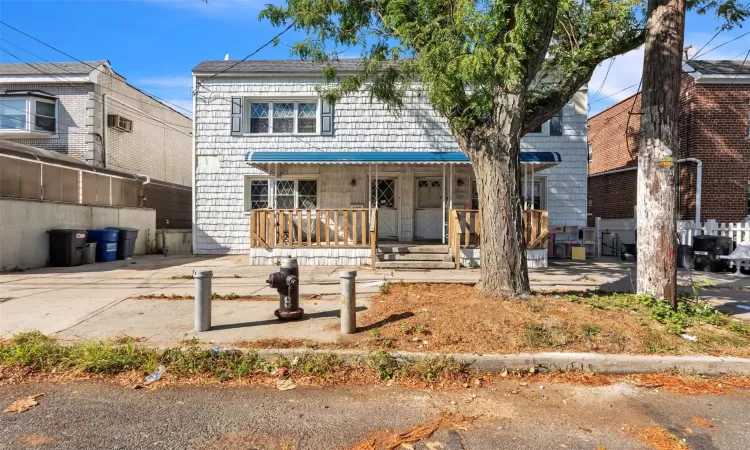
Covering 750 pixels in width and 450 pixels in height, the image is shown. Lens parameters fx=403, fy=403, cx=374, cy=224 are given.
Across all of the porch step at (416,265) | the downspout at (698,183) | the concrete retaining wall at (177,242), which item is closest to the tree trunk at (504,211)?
the porch step at (416,265)

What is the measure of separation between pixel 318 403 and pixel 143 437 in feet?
4.41

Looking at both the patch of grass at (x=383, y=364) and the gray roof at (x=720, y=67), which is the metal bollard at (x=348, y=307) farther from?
the gray roof at (x=720, y=67)

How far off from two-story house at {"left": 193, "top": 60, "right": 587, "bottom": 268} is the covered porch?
0.15 feet

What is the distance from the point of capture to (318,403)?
140 inches

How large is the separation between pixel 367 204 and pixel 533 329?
9138 millimetres

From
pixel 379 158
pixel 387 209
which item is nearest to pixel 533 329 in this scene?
pixel 379 158

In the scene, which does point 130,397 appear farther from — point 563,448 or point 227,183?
point 227,183

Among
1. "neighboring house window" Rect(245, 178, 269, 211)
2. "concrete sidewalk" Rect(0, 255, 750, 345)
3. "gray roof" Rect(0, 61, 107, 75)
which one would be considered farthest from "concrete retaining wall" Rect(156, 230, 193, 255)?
"gray roof" Rect(0, 61, 107, 75)

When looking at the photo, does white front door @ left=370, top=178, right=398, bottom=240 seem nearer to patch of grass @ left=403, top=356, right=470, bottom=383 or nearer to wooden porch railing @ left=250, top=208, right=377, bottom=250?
wooden porch railing @ left=250, top=208, right=377, bottom=250

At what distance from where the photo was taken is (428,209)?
13.4 metres

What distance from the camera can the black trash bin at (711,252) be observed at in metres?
10.6

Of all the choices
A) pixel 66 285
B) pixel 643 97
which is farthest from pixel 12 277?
pixel 643 97

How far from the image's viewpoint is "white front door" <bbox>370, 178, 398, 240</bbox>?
13328 millimetres

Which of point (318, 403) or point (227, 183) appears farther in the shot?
point (227, 183)
